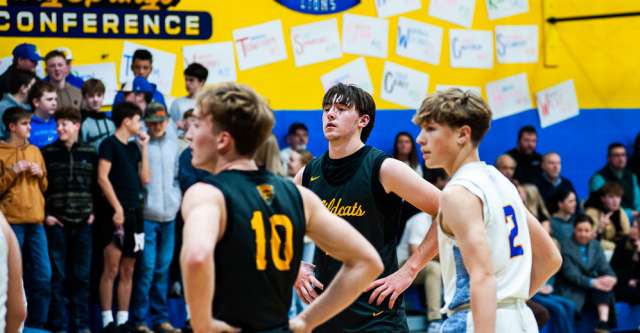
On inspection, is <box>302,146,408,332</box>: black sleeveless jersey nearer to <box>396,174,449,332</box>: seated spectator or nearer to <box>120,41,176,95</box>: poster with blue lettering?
<box>396,174,449,332</box>: seated spectator

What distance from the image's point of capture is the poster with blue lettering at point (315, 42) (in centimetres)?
1140

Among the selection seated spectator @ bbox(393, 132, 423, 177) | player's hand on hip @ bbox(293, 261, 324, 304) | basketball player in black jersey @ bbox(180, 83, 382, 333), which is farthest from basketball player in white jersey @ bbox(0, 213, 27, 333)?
seated spectator @ bbox(393, 132, 423, 177)

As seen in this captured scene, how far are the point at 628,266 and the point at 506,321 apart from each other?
7867 millimetres

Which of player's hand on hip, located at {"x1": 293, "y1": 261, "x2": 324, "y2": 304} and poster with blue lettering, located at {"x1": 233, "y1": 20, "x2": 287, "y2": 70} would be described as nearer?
player's hand on hip, located at {"x1": 293, "y1": 261, "x2": 324, "y2": 304}

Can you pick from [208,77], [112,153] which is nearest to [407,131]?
[208,77]

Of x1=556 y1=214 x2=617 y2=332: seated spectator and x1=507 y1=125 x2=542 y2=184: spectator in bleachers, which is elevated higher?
x1=507 y1=125 x2=542 y2=184: spectator in bleachers

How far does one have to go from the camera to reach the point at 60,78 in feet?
31.4

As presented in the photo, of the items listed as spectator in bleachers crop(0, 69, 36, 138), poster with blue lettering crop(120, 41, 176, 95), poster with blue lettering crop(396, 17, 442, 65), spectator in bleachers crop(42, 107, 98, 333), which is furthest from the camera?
poster with blue lettering crop(396, 17, 442, 65)

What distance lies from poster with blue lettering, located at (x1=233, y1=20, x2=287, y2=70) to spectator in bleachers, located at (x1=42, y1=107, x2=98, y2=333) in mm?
2529

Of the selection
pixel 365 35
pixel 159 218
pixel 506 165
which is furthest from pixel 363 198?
pixel 365 35

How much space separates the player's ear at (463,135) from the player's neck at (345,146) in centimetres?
118

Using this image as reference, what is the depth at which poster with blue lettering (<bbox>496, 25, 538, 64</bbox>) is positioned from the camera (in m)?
12.4

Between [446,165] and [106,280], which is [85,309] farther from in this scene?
[446,165]

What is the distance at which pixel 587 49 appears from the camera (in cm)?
1298
